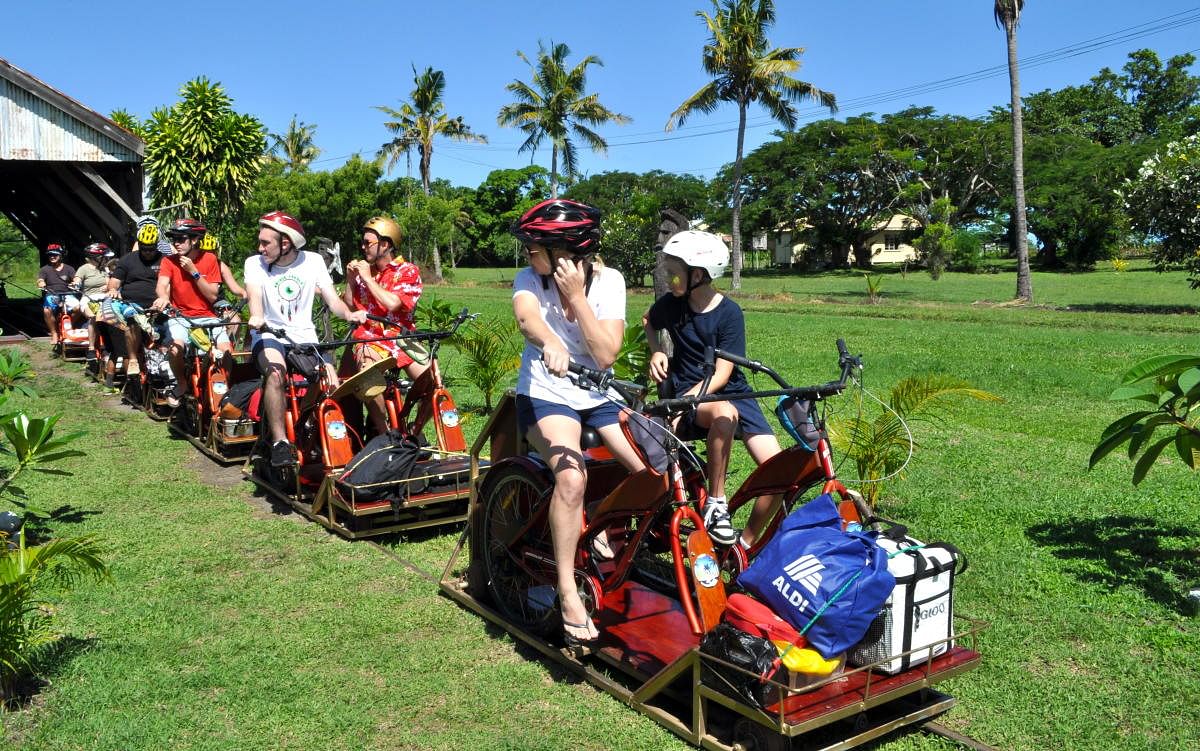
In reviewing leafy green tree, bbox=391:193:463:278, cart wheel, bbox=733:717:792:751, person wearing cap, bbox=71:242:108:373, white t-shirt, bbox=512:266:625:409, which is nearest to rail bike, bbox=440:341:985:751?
cart wheel, bbox=733:717:792:751

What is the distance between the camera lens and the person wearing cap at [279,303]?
23.4 feet

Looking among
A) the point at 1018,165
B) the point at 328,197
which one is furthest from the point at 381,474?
the point at 328,197

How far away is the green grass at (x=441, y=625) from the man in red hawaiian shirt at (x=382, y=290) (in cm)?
135

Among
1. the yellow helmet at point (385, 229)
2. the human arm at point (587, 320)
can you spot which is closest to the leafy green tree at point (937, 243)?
the yellow helmet at point (385, 229)

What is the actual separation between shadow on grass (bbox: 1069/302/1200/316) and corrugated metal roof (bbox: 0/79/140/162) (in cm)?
2304

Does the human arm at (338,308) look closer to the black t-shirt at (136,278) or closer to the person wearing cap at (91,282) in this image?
the black t-shirt at (136,278)

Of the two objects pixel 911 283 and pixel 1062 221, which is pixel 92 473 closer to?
pixel 911 283

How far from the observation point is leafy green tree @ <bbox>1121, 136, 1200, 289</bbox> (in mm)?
24672

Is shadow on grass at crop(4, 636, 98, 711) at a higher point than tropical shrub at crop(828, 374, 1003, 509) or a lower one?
lower

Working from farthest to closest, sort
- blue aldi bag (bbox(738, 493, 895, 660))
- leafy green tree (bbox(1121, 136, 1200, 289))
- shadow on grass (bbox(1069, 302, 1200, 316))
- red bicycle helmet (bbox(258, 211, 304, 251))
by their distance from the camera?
shadow on grass (bbox(1069, 302, 1200, 316))
leafy green tree (bbox(1121, 136, 1200, 289))
red bicycle helmet (bbox(258, 211, 304, 251))
blue aldi bag (bbox(738, 493, 895, 660))

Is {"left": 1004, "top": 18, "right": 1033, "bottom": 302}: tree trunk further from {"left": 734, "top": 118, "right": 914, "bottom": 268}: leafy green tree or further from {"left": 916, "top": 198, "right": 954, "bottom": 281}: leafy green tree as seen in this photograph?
{"left": 734, "top": 118, "right": 914, "bottom": 268}: leafy green tree

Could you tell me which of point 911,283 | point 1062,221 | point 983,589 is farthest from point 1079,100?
point 983,589

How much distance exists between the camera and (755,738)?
3.69 m

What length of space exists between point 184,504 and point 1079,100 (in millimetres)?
72880
